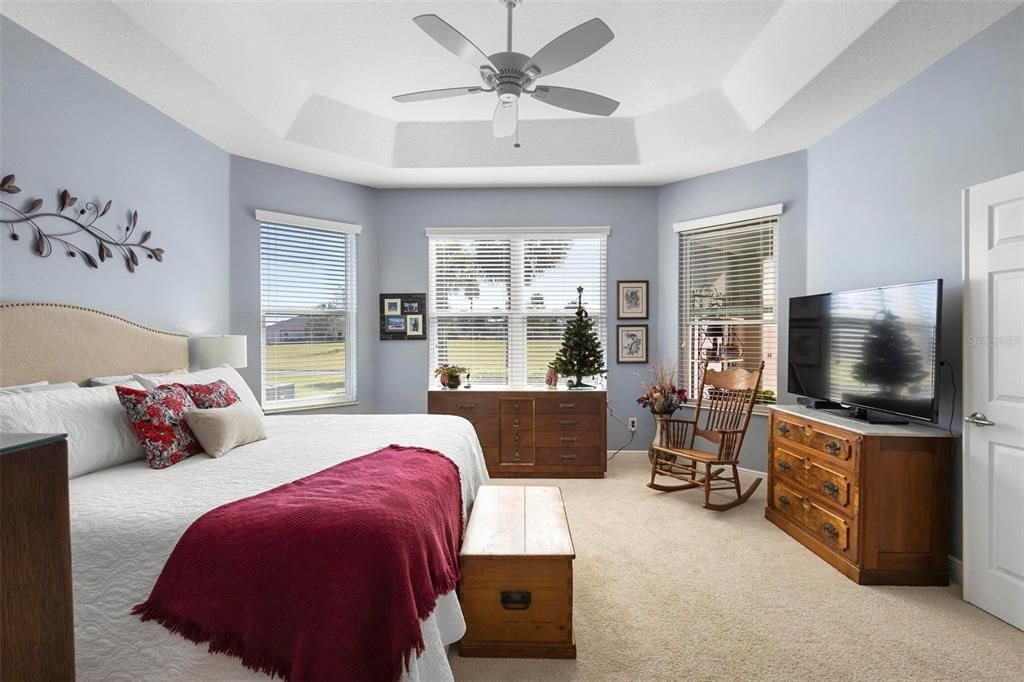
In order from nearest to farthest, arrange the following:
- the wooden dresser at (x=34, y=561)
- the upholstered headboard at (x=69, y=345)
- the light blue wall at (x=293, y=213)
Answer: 1. the wooden dresser at (x=34, y=561)
2. the upholstered headboard at (x=69, y=345)
3. the light blue wall at (x=293, y=213)

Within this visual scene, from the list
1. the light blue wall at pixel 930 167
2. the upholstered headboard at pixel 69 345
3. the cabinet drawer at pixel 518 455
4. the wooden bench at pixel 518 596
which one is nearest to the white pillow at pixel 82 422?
the upholstered headboard at pixel 69 345

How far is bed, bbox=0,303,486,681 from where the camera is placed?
1409mm

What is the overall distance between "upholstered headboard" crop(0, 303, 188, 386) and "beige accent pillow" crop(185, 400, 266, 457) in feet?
2.46

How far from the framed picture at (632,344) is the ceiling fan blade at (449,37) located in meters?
3.14

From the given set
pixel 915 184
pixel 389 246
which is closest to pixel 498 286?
pixel 389 246

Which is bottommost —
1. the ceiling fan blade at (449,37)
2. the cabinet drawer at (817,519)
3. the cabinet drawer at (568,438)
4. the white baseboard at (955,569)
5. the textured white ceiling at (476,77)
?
the white baseboard at (955,569)

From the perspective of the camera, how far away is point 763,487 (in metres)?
4.09

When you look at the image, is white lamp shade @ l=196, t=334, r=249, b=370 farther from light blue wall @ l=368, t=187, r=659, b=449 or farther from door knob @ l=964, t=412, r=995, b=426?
door knob @ l=964, t=412, r=995, b=426

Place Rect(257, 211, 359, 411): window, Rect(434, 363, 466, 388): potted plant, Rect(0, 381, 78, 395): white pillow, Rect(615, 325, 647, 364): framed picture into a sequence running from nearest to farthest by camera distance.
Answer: Rect(0, 381, 78, 395): white pillow < Rect(257, 211, 359, 411): window < Rect(434, 363, 466, 388): potted plant < Rect(615, 325, 647, 364): framed picture

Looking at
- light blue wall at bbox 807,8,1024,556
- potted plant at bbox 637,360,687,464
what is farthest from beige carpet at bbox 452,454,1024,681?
potted plant at bbox 637,360,687,464

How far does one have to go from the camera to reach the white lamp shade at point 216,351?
3.34 metres

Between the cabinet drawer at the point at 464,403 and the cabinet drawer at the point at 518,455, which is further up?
the cabinet drawer at the point at 464,403

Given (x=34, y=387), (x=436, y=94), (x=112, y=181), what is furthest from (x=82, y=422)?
(x=436, y=94)

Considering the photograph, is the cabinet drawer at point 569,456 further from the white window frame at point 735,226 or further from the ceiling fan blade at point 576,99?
the ceiling fan blade at point 576,99
